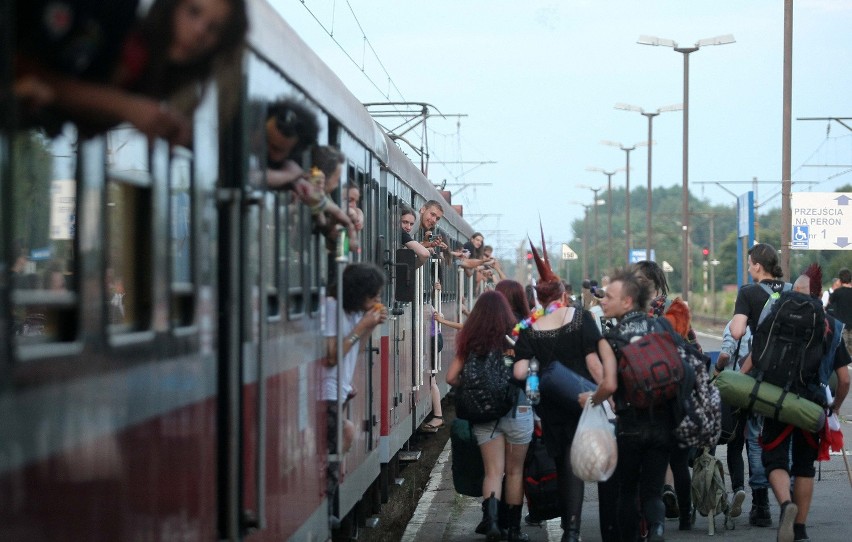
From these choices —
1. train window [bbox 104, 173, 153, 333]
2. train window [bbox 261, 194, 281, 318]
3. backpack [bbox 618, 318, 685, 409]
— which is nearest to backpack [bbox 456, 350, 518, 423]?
backpack [bbox 618, 318, 685, 409]

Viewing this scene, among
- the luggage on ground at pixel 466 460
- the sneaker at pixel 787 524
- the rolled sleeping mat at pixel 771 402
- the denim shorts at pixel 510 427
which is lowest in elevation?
the sneaker at pixel 787 524

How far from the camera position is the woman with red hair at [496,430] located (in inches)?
370

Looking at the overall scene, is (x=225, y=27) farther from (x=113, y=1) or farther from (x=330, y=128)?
(x=330, y=128)

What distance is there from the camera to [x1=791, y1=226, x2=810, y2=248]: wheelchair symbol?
119 feet

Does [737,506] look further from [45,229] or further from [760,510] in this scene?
[45,229]

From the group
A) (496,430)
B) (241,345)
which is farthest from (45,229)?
(496,430)

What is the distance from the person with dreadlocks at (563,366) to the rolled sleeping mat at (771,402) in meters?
1.13

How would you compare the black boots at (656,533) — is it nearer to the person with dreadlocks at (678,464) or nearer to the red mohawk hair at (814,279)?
the person with dreadlocks at (678,464)

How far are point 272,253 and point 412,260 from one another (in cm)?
563

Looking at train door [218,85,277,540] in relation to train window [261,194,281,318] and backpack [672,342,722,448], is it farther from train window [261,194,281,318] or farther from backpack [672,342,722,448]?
backpack [672,342,722,448]

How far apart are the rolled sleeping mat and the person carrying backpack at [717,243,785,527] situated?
1.35ft

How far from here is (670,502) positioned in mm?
10242

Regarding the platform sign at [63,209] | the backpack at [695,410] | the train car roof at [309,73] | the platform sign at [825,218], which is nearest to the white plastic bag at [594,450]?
the backpack at [695,410]

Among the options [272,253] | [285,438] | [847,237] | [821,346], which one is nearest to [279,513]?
[285,438]
